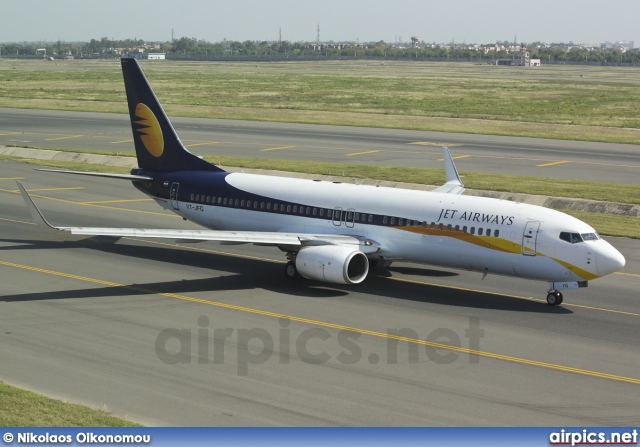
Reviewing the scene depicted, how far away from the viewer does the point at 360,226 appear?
35281 mm

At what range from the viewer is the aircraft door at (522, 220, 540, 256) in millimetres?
31484

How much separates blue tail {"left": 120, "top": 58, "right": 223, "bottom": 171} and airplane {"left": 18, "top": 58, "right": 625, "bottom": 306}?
0.06 metres

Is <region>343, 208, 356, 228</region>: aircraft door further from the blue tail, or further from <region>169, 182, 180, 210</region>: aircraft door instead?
<region>169, 182, 180, 210</region>: aircraft door

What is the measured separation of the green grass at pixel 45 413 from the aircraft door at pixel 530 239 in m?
16.4

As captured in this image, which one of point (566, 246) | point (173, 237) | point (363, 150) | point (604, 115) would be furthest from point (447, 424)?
point (604, 115)

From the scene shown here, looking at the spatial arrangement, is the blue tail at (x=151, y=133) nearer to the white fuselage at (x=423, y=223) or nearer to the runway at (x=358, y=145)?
the white fuselage at (x=423, y=223)

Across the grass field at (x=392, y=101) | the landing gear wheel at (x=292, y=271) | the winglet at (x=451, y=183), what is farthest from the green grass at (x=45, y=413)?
the grass field at (x=392, y=101)

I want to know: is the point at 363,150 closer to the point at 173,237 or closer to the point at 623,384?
the point at 173,237

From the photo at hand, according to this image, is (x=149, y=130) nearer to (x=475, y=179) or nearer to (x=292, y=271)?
(x=292, y=271)

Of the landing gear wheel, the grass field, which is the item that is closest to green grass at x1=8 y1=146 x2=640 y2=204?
the landing gear wheel

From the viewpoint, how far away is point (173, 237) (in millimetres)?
33875

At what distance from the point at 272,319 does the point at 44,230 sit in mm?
19270

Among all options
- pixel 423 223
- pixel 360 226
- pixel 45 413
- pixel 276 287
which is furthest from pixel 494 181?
pixel 45 413

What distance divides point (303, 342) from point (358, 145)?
53.5 meters
